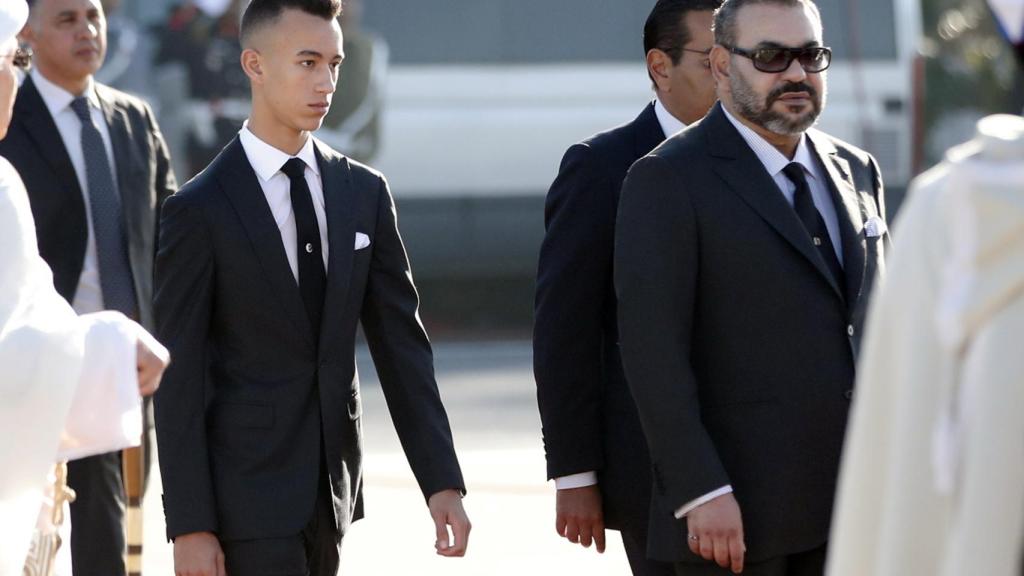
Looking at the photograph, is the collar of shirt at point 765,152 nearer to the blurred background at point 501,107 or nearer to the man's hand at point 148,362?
the man's hand at point 148,362

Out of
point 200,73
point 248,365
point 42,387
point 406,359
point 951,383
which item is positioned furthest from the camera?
point 200,73

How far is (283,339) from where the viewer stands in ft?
15.4

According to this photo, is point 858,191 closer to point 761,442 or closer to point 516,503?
point 761,442

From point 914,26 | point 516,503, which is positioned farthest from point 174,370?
point 914,26

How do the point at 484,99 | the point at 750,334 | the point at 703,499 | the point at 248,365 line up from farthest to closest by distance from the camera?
the point at 484,99
the point at 248,365
the point at 750,334
the point at 703,499

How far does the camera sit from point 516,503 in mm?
Answer: 9383

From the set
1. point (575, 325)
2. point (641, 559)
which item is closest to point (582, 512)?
point (641, 559)

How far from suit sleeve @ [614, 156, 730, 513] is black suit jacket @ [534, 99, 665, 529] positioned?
1.76ft

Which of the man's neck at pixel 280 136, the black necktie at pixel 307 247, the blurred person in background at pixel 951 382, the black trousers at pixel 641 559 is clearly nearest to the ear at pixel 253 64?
the man's neck at pixel 280 136

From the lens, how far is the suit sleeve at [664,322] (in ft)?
14.3

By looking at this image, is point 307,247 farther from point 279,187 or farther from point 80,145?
point 80,145

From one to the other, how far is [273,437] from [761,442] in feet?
3.52

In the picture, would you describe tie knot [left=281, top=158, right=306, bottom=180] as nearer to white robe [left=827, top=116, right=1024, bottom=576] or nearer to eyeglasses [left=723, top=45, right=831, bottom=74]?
eyeglasses [left=723, top=45, right=831, bottom=74]

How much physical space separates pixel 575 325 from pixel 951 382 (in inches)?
93.2
